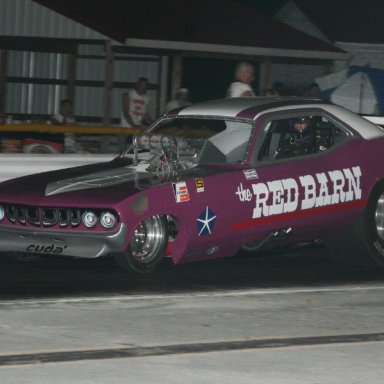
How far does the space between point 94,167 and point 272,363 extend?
4.49 m

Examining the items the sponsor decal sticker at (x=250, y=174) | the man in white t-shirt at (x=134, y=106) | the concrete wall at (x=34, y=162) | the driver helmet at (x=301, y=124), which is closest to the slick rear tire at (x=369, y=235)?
the driver helmet at (x=301, y=124)

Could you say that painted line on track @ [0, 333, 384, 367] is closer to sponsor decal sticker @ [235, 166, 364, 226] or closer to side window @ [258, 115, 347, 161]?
sponsor decal sticker @ [235, 166, 364, 226]

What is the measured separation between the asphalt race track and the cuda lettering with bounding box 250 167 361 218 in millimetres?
574

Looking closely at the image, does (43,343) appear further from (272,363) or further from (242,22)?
(242,22)

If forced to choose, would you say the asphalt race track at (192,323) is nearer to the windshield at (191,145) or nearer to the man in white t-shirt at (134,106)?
the windshield at (191,145)

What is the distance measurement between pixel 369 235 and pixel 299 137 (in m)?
1.04

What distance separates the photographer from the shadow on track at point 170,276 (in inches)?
401

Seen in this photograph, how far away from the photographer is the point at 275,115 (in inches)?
458

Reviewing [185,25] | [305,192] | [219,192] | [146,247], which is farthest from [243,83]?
[185,25]

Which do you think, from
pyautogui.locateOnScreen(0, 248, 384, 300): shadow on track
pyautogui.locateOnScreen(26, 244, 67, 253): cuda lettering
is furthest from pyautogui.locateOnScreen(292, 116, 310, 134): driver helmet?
pyautogui.locateOnScreen(26, 244, 67, 253): cuda lettering

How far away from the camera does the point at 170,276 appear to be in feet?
36.1

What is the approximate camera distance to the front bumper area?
34.1 feet

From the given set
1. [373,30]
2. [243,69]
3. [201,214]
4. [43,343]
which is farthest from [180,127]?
[373,30]

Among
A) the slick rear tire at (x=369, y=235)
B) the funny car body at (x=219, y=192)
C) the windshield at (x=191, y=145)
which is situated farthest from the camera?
the slick rear tire at (x=369, y=235)
